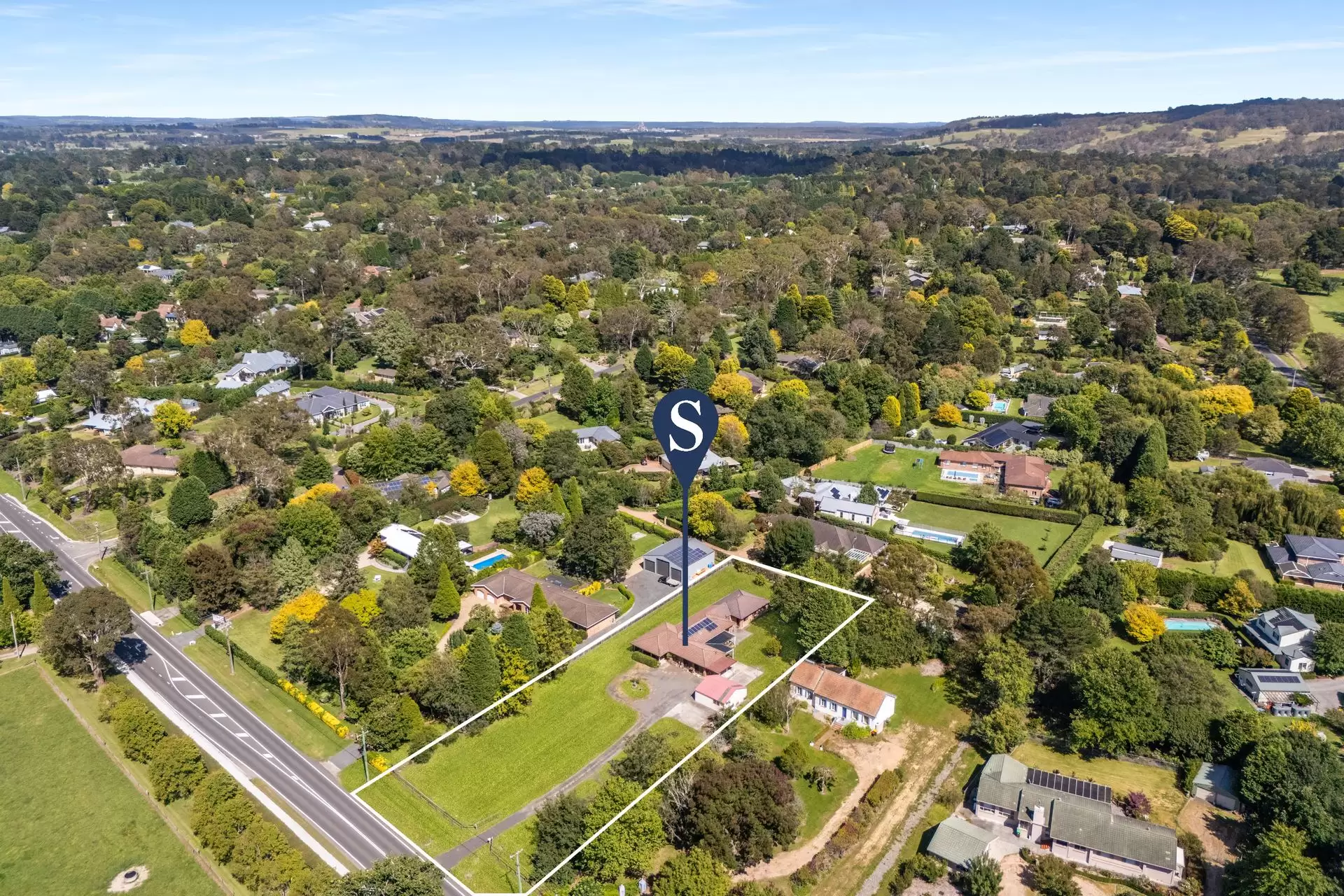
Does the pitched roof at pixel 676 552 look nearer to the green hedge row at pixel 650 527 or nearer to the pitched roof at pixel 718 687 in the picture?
the green hedge row at pixel 650 527

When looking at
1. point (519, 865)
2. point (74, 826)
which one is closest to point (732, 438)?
point (519, 865)

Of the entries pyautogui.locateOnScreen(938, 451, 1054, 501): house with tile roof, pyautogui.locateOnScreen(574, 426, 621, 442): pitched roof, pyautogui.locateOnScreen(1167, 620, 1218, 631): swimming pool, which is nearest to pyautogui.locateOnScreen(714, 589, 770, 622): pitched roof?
pyautogui.locateOnScreen(1167, 620, 1218, 631): swimming pool

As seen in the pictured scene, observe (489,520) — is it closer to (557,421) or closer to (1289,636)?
(557,421)

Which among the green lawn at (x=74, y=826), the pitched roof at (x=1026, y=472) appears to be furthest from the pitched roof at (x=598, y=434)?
the green lawn at (x=74, y=826)

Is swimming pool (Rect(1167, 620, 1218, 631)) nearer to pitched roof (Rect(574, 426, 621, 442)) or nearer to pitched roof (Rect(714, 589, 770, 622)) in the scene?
pitched roof (Rect(714, 589, 770, 622))

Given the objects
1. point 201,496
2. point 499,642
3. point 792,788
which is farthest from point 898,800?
point 201,496

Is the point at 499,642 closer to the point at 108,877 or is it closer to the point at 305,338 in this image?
the point at 108,877
